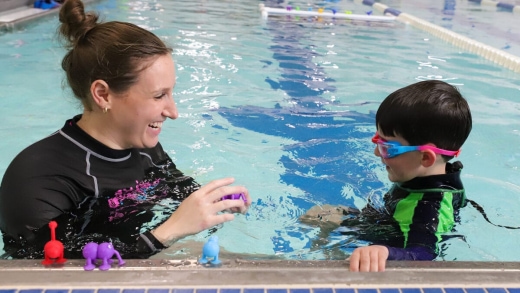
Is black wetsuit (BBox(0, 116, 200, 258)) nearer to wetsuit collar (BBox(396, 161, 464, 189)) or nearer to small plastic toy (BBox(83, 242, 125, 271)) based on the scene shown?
small plastic toy (BBox(83, 242, 125, 271))

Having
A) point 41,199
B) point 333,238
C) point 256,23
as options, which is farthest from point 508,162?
point 256,23

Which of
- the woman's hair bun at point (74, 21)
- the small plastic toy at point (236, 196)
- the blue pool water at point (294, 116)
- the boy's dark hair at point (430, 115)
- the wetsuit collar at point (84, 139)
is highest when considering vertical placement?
the woman's hair bun at point (74, 21)

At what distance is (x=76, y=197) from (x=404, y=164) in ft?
4.67

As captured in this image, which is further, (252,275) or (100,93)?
(100,93)

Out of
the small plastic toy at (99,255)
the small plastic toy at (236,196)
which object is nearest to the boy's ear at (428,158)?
the small plastic toy at (236,196)

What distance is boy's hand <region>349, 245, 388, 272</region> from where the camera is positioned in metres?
1.74

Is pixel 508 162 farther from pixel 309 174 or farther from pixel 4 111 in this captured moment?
pixel 4 111

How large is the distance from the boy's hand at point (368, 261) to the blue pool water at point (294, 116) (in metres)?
0.82

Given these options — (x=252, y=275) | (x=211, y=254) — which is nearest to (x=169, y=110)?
(x=211, y=254)

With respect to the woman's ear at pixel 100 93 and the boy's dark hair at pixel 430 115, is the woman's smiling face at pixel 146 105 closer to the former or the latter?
the woman's ear at pixel 100 93

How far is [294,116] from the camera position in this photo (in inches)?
207

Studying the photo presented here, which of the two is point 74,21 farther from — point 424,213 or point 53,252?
point 424,213

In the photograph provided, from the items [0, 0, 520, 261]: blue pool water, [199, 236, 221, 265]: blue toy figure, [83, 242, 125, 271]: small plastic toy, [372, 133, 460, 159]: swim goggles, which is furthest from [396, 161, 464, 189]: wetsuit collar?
[83, 242, 125, 271]: small plastic toy

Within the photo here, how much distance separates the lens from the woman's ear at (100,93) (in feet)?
7.10
